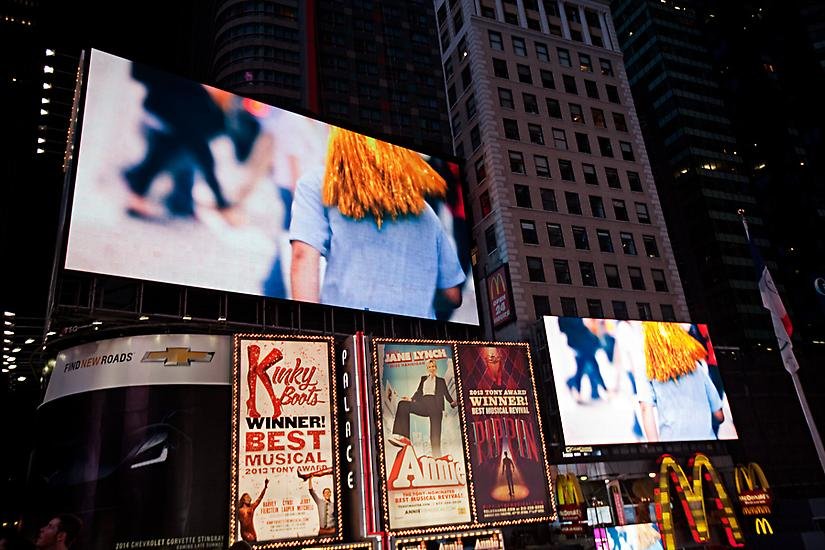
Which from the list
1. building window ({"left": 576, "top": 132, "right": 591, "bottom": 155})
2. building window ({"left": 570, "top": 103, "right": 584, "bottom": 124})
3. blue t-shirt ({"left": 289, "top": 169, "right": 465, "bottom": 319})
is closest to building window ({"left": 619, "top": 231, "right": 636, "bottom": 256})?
building window ({"left": 576, "top": 132, "right": 591, "bottom": 155})

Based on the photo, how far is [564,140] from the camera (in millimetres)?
54562

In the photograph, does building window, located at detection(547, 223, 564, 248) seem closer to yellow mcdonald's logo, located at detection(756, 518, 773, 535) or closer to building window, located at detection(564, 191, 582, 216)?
building window, located at detection(564, 191, 582, 216)

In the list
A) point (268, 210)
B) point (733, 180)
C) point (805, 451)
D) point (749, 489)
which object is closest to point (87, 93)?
point (268, 210)

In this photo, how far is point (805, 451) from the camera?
178 ft

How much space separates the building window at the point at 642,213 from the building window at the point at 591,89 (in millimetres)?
11368

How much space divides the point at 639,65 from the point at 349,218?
100m

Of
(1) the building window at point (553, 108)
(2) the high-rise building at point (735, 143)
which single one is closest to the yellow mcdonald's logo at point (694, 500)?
(1) the building window at point (553, 108)

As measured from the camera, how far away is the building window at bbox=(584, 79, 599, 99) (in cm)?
5873

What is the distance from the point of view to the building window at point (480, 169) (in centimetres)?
5151

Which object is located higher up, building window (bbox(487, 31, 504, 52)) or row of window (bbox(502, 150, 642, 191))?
building window (bbox(487, 31, 504, 52))

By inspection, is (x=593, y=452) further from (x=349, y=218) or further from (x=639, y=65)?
(x=639, y=65)

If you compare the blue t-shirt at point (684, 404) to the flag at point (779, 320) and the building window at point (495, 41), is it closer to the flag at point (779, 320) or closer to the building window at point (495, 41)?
the flag at point (779, 320)

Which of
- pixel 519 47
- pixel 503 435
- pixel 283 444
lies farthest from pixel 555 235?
pixel 283 444

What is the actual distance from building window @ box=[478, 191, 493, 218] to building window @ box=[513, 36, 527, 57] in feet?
50.6
